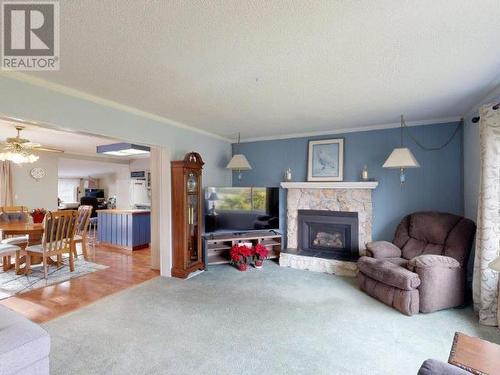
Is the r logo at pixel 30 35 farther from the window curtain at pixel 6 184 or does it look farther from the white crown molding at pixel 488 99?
the window curtain at pixel 6 184

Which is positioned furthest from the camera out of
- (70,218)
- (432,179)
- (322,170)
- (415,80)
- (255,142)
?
(255,142)

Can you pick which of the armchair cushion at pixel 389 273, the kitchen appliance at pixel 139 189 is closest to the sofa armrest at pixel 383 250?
the armchair cushion at pixel 389 273

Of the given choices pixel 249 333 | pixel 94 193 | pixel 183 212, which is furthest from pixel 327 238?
pixel 94 193

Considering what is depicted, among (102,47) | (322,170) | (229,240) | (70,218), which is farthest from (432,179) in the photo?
(70,218)

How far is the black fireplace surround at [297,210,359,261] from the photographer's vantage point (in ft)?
14.3

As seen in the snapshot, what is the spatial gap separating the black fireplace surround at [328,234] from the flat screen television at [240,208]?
60cm

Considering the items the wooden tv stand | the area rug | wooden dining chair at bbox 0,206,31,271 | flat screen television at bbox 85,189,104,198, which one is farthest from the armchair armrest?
flat screen television at bbox 85,189,104,198

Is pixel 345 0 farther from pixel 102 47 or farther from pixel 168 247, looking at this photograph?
pixel 168 247

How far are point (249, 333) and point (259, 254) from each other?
2047 millimetres

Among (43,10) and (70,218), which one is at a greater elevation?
(43,10)

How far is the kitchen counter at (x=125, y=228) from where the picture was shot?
5734 mm

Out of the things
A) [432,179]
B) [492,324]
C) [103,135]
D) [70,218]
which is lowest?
[492,324]

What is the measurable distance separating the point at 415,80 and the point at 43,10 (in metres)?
2.93

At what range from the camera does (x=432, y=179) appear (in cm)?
395
